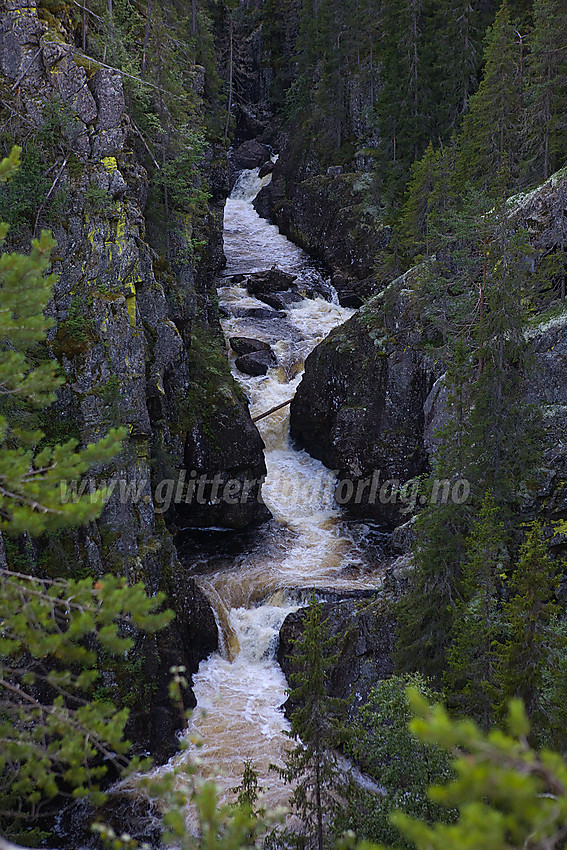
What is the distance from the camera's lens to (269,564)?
68.0ft

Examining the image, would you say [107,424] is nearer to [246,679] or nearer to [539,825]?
[246,679]

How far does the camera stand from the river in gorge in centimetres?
1455

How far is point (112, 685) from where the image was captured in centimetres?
1354

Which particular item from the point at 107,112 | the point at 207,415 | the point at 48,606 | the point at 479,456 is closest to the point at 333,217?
the point at 207,415

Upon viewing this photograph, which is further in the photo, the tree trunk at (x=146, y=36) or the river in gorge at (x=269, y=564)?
the tree trunk at (x=146, y=36)

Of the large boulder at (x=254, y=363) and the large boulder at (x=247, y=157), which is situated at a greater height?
the large boulder at (x=247, y=157)

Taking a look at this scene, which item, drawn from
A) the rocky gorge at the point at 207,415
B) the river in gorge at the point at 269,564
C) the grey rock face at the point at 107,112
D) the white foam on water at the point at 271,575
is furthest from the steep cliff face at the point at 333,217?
the grey rock face at the point at 107,112

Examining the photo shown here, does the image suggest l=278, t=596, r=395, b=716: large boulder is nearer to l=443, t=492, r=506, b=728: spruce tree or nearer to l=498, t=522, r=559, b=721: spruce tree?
l=443, t=492, r=506, b=728: spruce tree

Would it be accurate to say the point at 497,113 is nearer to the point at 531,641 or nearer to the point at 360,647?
the point at 360,647

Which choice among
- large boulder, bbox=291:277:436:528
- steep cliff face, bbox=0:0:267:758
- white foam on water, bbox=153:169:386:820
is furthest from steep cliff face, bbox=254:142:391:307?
steep cliff face, bbox=0:0:267:758

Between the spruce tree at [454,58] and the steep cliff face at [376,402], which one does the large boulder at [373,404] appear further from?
→ the spruce tree at [454,58]

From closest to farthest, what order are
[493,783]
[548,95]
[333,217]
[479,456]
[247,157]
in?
1. [493,783]
2. [479,456]
3. [548,95]
4. [333,217]
5. [247,157]

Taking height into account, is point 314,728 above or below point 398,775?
above

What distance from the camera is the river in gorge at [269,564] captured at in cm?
1455
